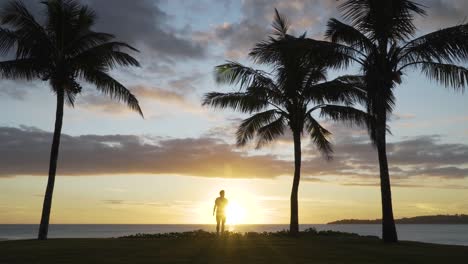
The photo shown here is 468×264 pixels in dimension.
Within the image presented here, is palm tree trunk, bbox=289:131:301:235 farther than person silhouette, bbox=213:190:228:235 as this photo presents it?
Yes

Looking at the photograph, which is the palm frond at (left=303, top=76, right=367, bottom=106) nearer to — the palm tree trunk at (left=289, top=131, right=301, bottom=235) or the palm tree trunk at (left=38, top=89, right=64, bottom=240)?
the palm tree trunk at (left=289, top=131, right=301, bottom=235)

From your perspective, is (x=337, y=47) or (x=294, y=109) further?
(x=294, y=109)

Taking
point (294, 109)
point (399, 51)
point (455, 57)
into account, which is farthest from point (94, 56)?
point (455, 57)

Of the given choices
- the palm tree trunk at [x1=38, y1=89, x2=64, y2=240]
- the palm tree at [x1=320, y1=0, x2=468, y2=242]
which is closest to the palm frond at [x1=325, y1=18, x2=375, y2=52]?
the palm tree at [x1=320, y1=0, x2=468, y2=242]

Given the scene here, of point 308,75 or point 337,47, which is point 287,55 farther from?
point 337,47

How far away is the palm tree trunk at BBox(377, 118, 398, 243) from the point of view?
20.4 m

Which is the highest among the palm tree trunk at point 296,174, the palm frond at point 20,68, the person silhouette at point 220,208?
the palm frond at point 20,68

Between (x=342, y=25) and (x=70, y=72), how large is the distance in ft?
40.3

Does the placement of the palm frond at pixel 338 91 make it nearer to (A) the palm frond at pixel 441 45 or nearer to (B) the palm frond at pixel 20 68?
(A) the palm frond at pixel 441 45

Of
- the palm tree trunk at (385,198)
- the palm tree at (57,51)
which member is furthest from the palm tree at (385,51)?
the palm tree at (57,51)

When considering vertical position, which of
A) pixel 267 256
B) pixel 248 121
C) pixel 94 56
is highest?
pixel 94 56

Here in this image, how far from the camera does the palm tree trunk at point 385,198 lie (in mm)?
20438

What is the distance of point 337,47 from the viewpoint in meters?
21.2

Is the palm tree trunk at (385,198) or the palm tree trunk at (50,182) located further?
the palm tree trunk at (50,182)
